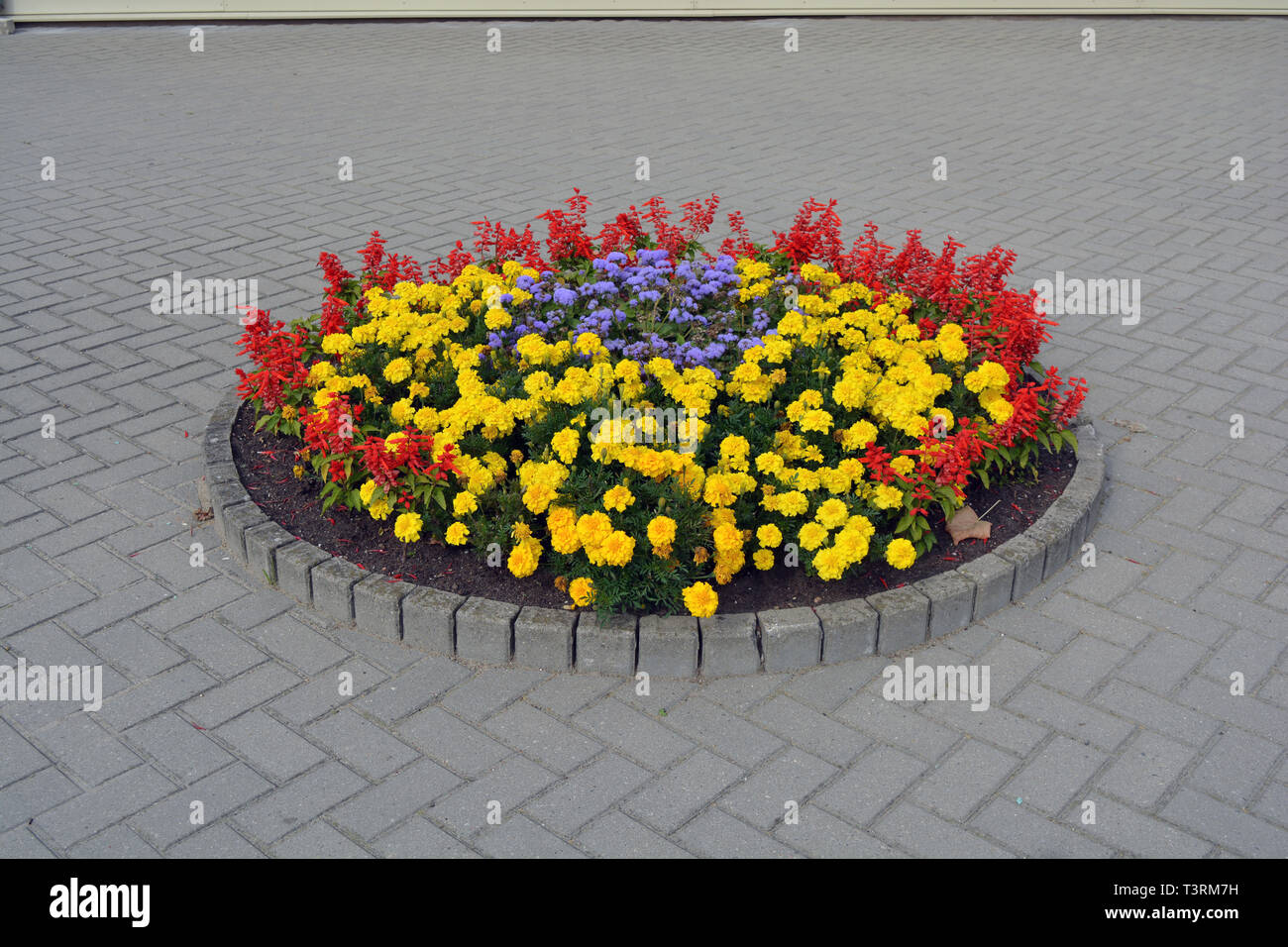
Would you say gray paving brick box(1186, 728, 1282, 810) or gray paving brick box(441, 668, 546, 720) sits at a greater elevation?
gray paving brick box(441, 668, 546, 720)

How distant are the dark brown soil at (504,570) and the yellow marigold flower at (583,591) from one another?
0.14 meters

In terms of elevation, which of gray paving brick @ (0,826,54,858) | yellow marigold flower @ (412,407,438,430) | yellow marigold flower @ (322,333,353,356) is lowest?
gray paving brick @ (0,826,54,858)

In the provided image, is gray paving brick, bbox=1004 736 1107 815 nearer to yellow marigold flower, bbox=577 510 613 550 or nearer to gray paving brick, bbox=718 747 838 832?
gray paving brick, bbox=718 747 838 832

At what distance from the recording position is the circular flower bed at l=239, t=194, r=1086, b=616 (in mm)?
3887

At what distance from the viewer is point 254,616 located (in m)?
4.01

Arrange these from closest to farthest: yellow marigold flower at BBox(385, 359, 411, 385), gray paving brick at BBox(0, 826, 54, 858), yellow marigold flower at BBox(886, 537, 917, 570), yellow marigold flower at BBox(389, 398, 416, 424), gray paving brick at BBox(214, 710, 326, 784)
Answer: gray paving brick at BBox(0, 826, 54, 858), gray paving brick at BBox(214, 710, 326, 784), yellow marigold flower at BBox(886, 537, 917, 570), yellow marigold flower at BBox(389, 398, 416, 424), yellow marigold flower at BBox(385, 359, 411, 385)

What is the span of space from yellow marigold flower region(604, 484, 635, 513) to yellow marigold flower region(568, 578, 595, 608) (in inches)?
10.0

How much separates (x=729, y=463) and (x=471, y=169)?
223 inches

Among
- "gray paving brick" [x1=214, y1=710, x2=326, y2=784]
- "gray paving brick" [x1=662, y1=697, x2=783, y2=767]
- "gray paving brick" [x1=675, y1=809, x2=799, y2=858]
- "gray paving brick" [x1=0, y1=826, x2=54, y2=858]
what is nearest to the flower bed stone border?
"gray paving brick" [x1=662, y1=697, x2=783, y2=767]

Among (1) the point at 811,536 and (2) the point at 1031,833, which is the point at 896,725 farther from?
(1) the point at 811,536

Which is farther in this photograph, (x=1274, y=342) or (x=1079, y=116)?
(x=1079, y=116)

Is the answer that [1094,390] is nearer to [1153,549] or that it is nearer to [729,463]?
[1153,549]

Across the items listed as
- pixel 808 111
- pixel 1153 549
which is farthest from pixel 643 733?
pixel 808 111

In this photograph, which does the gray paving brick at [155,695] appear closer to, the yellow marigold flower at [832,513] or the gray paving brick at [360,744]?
the gray paving brick at [360,744]
